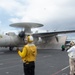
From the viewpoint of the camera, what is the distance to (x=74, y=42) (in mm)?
8484

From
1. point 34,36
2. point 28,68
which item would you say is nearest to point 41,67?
point 28,68

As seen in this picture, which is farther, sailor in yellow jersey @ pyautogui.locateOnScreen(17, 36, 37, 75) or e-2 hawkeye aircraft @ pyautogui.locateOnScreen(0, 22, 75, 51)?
e-2 hawkeye aircraft @ pyautogui.locateOnScreen(0, 22, 75, 51)

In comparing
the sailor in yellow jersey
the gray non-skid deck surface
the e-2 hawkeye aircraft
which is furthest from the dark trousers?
the e-2 hawkeye aircraft

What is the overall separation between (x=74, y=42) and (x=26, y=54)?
9.33 feet

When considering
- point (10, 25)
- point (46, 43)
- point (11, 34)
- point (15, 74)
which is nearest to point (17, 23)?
point (10, 25)

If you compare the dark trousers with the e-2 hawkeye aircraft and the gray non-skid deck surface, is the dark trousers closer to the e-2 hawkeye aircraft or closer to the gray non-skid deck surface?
the gray non-skid deck surface

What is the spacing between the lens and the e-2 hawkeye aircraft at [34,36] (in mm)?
33275

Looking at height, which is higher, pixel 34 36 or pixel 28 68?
pixel 34 36

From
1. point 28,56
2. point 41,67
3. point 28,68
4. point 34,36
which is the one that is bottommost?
point 41,67

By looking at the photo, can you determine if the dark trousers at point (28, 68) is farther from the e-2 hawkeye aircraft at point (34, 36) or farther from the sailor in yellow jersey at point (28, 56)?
the e-2 hawkeye aircraft at point (34, 36)

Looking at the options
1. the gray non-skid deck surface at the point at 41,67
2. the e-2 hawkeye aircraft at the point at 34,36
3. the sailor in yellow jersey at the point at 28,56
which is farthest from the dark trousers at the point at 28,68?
the e-2 hawkeye aircraft at the point at 34,36

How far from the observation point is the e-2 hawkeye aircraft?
33275 mm

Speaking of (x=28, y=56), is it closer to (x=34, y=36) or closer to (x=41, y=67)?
(x=41, y=67)

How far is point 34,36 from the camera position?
37.4 meters
